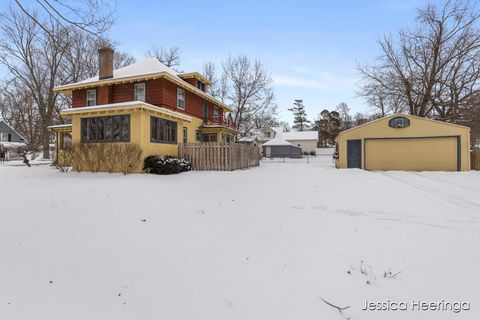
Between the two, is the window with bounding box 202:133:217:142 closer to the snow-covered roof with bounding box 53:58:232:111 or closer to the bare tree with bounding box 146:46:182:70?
the snow-covered roof with bounding box 53:58:232:111

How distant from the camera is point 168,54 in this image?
35.0 m

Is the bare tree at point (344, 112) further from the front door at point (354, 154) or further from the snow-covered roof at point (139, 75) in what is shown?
the snow-covered roof at point (139, 75)

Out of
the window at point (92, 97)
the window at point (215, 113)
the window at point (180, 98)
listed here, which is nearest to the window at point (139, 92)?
the window at point (180, 98)

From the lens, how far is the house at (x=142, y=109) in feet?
42.5

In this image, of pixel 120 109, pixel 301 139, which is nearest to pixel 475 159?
pixel 120 109

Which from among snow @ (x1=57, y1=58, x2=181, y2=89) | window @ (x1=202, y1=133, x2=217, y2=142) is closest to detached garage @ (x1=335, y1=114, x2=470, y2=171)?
window @ (x1=202, y1=133, x2=217, y2=142)

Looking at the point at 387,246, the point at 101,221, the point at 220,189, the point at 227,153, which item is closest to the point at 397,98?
the point at 227,153

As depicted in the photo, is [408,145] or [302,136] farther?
[302,136]

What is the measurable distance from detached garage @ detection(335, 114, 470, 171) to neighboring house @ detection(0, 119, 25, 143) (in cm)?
5324

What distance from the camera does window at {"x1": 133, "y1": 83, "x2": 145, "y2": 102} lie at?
16.8m

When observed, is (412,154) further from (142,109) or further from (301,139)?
(301,139)

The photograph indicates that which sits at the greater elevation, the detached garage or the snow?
the snow

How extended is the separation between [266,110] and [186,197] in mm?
29940

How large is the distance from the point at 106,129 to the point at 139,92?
14.9 feet
